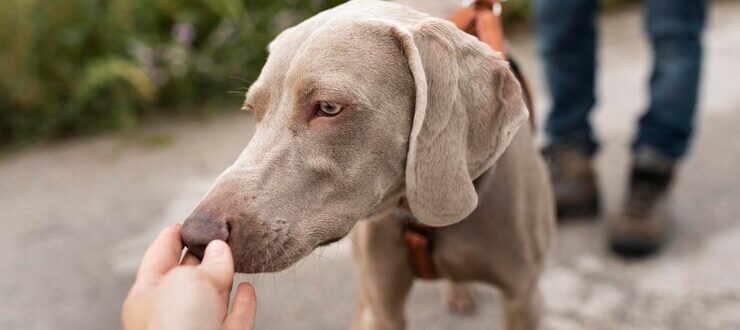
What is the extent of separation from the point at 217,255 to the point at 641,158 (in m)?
2.50

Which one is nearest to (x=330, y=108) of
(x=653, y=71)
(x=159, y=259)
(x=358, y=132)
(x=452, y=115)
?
(x=358, y=132)

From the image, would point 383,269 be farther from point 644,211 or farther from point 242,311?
point 644,211

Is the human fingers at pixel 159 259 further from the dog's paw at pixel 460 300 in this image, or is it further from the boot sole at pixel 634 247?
the boot sole at pixel 634 247

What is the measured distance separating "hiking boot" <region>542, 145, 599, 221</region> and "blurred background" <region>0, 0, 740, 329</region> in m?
0.08

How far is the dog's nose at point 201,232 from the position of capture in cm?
153

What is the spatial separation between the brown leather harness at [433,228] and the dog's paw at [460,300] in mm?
649

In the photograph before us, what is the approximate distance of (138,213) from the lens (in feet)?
13.0

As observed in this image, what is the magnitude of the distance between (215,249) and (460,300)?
168 cm

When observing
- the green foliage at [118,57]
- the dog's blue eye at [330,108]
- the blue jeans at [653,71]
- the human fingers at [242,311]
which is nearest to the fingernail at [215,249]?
the human fingers at [242,311]

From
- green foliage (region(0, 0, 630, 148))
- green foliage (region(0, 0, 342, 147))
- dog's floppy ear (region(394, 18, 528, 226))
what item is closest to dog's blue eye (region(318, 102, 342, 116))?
dog's floppy ear (region(394, 18, 528, 226))

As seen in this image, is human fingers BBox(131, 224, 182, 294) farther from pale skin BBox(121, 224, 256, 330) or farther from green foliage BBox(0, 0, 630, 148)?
green foliage BBox(0, 0, 630, 148)

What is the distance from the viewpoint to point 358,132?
5.76 feet

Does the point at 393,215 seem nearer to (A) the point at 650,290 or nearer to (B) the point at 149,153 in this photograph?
(A) the point at 650,290

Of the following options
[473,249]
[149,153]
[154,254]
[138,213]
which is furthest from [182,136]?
[154,254]
